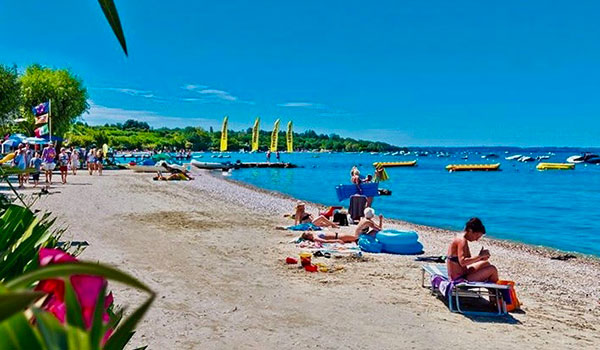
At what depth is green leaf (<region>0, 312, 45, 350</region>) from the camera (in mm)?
322

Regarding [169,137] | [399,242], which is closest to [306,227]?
[399,242]

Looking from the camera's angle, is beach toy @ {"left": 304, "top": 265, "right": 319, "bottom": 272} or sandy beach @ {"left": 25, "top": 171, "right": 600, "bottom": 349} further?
beach toy @ {"left": 304, "top": 265, "right": 319, "bottom": 272}

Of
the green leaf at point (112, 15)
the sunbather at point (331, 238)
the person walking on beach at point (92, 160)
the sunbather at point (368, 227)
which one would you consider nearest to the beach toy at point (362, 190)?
the sunbather at point (368, 227)

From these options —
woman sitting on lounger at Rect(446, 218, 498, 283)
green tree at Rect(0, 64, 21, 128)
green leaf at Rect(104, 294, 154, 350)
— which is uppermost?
green tree at Rect(0, 64, 21, 128)

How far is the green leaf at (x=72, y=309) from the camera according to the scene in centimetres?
34

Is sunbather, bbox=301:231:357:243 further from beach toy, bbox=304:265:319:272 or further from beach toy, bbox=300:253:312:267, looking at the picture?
beach toy, bbox=304:265:319:272

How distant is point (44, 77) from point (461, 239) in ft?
132

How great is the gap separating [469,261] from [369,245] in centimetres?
403

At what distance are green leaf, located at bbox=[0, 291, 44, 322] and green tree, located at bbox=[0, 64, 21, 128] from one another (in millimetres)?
33562

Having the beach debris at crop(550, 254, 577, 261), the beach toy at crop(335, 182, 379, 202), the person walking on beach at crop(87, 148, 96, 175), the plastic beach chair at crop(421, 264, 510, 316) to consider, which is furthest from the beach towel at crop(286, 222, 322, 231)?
the person walking on beach at crop(87, 148, 96, 175)

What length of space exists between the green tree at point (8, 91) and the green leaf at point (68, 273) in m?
33.5

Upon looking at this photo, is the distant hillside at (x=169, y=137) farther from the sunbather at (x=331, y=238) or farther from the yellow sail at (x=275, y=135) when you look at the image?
the sunbather at (x=331, y=238)

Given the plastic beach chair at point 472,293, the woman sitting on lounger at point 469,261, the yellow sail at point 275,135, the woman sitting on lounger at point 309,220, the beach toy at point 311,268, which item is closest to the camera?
the plastic beach chair at point 472,293

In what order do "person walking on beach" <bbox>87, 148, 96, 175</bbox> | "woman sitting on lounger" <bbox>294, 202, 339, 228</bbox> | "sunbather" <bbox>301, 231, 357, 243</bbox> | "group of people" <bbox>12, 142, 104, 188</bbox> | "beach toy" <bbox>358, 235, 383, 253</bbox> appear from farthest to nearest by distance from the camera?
"person walking on beach" <bbox>87, 148, 96, 175</bbox>
"group of people" <bbox>12, 142, 104, 188</bbox>
"woman sitting on lounger" <bbox>294, 202, 339, 228</bbox>
"sunbather" <bbox>301, 231, 357, 243</bbox>
"beach toy" <bbox>358, 235, 383, 253</bbox>
